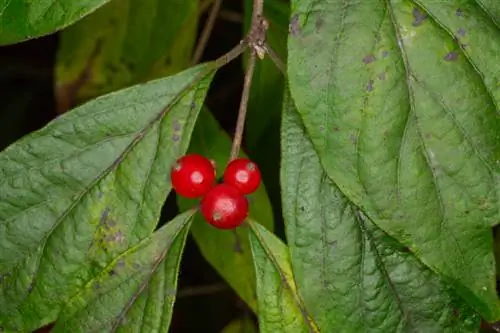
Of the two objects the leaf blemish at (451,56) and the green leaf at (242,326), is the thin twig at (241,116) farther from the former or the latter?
the green leaf at (242,326)

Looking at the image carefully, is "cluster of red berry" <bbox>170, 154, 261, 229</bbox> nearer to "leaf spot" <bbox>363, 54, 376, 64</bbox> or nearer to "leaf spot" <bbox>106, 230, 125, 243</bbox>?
"leaf spot" <bbox>106, 230, 125, 243</bbox>

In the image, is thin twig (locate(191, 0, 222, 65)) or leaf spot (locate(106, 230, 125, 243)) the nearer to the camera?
leaf spot (locate(106, 230, 125, 243))

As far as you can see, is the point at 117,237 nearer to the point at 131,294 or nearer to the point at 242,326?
the point at 131,294

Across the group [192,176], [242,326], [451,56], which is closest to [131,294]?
[192,176]

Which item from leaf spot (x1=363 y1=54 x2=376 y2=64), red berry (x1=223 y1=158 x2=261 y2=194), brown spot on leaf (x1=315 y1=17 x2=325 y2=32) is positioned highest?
brown spot on leaf (x1=315 y1=17 x2=325 y2=32)

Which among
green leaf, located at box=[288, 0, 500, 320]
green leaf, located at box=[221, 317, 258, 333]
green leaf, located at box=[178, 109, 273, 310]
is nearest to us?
green leaf, located at box=[288, 0, 500, 320]

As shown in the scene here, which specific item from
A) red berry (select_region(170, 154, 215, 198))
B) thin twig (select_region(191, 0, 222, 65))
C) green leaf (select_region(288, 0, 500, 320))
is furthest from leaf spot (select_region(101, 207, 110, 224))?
thin twig (select_region(191, 0, 222, 65))

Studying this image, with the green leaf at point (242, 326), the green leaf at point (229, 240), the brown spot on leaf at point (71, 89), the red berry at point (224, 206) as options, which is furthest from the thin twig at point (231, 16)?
the red berry at point (224, 206)

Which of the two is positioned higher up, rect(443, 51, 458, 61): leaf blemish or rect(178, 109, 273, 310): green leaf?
rect(178, 109, 273, 310): green leaf
